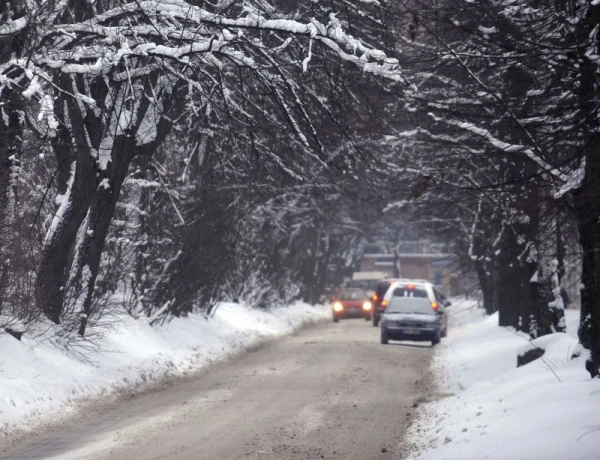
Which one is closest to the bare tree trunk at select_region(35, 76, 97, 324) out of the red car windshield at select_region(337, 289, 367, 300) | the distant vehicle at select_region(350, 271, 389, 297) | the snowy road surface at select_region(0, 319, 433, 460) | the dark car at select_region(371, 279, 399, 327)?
the snowy road surface at select_region(0, 319, 433, 460)

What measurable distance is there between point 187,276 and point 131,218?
92.5 inches

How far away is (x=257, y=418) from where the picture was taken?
13.5 meters

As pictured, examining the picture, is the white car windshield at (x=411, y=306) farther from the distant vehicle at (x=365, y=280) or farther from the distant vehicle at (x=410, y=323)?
the distant vehicle at (x=365, y=280)

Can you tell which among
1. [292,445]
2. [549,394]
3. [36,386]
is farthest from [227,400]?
[549,394]

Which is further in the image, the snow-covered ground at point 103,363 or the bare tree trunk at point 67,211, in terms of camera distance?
the bare tree trunk at point 67,211

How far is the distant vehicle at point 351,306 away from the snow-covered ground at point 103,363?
20.7 meters

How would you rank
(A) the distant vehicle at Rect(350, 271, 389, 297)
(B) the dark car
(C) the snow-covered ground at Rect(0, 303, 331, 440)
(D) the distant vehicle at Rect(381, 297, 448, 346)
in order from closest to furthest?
(C) the snow-covered ground at Rect(0, 303, 331, 440), (D) the distant vehicle at Rect(381, 297, 448, 346), (B) the dark car, (A) the distant vehicle at Rect(350, 271, 389, 297)

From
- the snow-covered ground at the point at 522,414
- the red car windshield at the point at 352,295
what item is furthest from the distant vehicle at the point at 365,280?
the snow-covered ground at the point at 522,414

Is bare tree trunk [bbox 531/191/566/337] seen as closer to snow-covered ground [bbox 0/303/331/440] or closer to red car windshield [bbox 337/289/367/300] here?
snow-covered ground [bbox 0/303/331/440]

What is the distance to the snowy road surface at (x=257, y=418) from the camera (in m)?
11.0

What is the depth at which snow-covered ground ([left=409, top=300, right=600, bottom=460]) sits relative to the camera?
912cm

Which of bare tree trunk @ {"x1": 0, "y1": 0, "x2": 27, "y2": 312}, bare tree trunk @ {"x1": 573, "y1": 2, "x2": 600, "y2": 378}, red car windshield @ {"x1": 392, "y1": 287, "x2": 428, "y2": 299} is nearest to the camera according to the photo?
bare tree trunk @ {"x1": 573, "y1": 2, "x2": 600, "y2": 378}

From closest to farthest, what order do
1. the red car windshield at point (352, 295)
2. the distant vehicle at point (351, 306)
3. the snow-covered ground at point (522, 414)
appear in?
the snow-covered ground at point (522, 414), the distant vehicle at point (351, 306), the red car windshield at point (352, 295)

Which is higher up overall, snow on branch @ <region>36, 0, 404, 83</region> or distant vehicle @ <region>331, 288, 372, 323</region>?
snow on branch @ <region>36, 0, 404, 83</region>
